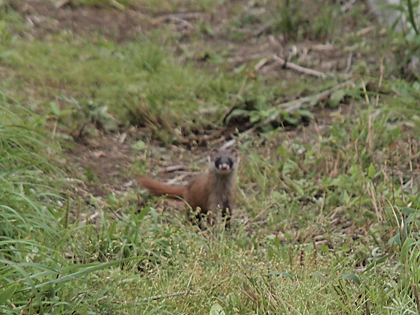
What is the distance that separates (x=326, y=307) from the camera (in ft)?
9.34

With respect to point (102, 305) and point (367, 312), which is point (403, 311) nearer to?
point (367, 312)

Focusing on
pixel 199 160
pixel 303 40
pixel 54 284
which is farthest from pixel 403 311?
pixel 303 40

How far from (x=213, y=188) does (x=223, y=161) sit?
222 mm

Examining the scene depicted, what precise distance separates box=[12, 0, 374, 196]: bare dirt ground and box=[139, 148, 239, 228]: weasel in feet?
1.98

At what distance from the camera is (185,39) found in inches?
304

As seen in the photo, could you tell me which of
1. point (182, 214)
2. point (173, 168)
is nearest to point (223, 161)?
point (182, 214)

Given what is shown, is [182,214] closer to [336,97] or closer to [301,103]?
[301,103]

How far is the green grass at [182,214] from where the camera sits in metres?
2.99

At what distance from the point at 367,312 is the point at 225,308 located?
0.70m

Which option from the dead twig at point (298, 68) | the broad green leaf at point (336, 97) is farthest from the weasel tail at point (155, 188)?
the dead twig at point (298, 68)

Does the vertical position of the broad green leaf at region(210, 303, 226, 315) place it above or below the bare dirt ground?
below

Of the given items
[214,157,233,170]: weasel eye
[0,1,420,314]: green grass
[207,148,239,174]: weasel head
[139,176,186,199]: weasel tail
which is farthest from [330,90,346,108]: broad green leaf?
[139,176,186,199]: weasel tail

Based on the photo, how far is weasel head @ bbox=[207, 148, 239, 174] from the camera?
15.1 ft

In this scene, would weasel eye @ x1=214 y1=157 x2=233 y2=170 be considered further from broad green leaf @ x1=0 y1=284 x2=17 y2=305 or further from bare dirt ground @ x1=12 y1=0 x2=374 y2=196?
broad green leaf @ x1=0 y1=284 x2=17 y2=305
